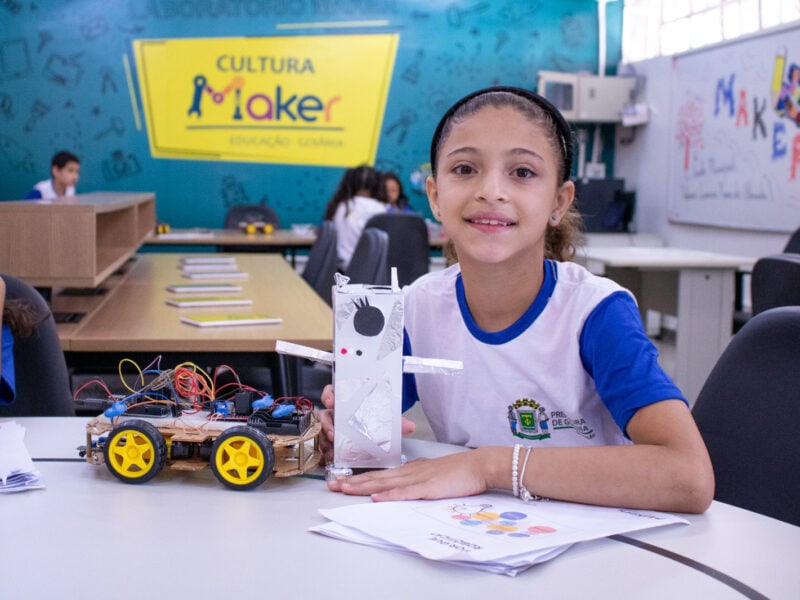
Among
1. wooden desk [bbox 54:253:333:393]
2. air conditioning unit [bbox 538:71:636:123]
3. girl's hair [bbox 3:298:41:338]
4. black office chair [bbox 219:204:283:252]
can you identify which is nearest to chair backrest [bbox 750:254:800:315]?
wooden desk [bbox 54:253:333:393]

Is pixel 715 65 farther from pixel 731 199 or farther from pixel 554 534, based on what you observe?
pixel 554 534

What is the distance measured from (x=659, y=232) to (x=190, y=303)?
5.21 meters

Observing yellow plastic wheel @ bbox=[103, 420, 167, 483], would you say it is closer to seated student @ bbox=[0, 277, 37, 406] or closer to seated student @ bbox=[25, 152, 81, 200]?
seated student @ bbox=[0, 277, 37, 406]

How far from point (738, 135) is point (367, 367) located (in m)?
5.26

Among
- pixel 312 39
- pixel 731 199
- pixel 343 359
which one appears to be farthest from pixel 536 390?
pixel 312 39

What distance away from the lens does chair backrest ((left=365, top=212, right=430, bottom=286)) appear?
15.9 ft

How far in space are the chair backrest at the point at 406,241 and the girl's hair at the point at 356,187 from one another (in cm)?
84

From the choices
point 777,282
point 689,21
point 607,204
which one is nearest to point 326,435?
point 777,282

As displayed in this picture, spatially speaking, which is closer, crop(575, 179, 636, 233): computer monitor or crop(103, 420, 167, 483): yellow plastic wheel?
crop(103, 420, 167, 483): yellow plastic wheel

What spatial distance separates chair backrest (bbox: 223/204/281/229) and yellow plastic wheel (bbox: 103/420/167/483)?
589cm

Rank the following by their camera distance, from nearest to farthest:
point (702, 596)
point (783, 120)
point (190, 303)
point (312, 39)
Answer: point (702, 596) < point (190, 303) < point (783, 120) < point (312, 39)

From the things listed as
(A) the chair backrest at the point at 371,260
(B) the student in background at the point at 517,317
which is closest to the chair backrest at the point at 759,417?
(B) the student in background at the point at 517,317

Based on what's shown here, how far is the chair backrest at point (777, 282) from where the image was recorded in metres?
2.27

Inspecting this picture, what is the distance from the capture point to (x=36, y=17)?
7242 mm
